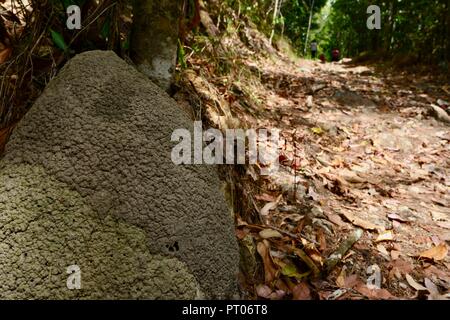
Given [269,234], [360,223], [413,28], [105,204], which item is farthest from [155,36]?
[413,28]

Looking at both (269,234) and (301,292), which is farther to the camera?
(269,234)

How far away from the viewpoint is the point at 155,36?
6.53 ft

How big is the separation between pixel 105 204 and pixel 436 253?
1938mm

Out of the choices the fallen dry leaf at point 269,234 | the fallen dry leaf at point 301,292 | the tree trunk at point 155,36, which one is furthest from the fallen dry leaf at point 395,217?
the tree trunk at point 155,36

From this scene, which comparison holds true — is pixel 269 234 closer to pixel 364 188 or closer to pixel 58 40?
pixel 364 188

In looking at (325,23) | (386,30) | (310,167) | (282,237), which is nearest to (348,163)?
(310,167)

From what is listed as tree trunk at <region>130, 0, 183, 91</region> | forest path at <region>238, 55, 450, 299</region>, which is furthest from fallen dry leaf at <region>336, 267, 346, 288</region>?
tree trunk at <region>130, 0, 183, 91</region>

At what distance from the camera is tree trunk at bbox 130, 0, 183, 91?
1.97 metres

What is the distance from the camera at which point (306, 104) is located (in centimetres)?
491

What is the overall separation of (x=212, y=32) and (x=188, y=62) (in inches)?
72.9

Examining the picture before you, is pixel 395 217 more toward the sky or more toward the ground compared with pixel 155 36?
more toward the ground

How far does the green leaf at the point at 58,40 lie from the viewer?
195 cm

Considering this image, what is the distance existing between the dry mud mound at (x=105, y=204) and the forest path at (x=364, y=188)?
1.61 feet

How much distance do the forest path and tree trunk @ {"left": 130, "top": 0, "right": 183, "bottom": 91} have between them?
101cm
